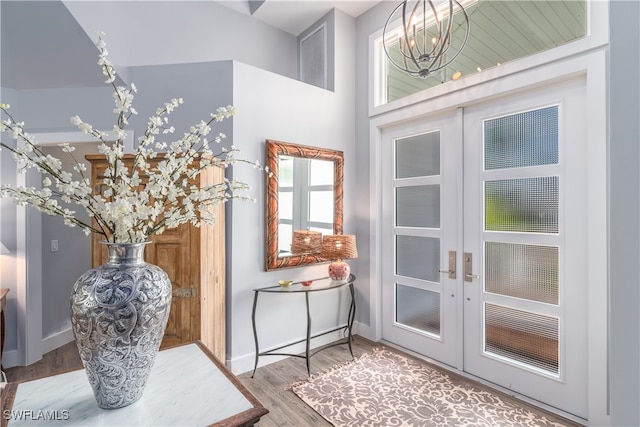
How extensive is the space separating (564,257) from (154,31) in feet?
13.5

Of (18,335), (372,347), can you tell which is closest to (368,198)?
(372,347)

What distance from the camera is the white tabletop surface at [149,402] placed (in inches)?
39.0

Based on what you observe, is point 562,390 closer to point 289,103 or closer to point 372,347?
point 372,347

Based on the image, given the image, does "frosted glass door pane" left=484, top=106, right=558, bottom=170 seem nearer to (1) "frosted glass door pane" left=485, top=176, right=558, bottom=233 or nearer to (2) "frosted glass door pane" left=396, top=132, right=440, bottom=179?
(1) "frosted glass door pane" left=485, top=176, right=558, bottom=233

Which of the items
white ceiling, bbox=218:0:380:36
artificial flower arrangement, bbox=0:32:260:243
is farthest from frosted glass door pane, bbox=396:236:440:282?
white ceiling, bbox=218:0:380:36

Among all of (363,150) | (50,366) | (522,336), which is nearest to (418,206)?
(363,150)

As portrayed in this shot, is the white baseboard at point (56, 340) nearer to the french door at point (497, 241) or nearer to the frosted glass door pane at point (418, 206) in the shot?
the french door at point (497, 241)

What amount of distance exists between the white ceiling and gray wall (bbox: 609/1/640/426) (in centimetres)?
340

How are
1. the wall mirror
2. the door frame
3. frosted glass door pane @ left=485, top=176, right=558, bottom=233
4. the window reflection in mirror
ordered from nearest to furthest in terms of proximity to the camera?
the door frame
frosted glass door pane @ left=485, top=176, right=558, bottom=233
the wall mirror
the window reflection in mirror

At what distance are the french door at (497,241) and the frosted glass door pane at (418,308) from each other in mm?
11

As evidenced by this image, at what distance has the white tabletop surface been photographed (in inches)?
39.0

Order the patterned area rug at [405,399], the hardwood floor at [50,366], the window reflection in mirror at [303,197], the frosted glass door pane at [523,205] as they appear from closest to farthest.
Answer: the patterned area rug at [405,399], the frosted glass door pane at [523,205], the hardwood floor at [50,366], the window reflection in mirror at [303,197]

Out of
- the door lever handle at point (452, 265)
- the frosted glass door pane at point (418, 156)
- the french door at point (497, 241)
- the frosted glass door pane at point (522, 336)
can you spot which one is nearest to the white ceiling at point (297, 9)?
the french door at point (497, 241)

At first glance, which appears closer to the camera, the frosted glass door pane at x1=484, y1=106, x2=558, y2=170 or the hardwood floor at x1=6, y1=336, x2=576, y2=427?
the hardwood floor at x1=6, y1=336, x2=576, y2=427
